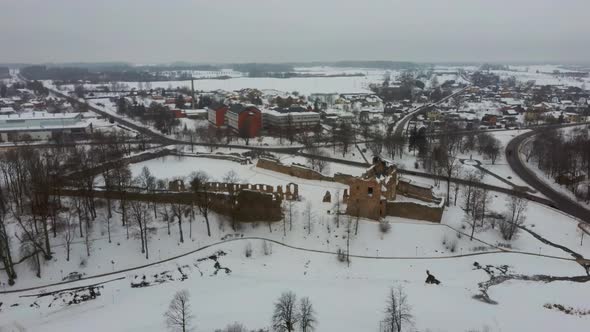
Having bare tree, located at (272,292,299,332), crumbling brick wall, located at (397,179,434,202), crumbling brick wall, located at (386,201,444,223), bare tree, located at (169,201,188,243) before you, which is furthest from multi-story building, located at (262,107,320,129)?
bare tree, located at (272,292,299,332)

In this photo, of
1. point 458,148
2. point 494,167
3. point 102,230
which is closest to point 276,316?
point 102,230

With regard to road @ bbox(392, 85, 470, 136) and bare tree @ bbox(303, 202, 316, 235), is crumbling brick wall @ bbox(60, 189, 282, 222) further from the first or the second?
road @ bbox(392, 85, 470, 136)

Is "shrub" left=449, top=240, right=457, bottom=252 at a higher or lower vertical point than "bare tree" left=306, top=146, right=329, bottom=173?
lower

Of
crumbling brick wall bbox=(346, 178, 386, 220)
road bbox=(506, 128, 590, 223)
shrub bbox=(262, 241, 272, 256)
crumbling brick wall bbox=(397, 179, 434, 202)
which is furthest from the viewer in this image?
road bbox=(506, 128, 590, 223)

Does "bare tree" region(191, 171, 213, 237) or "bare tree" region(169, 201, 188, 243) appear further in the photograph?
"bare tree" region(191, 171, 213, 237)

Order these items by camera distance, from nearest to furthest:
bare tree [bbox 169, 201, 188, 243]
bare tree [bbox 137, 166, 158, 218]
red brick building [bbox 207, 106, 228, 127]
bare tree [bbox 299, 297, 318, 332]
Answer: bare tree [bbox 299, 297, 318, 332]
bare tree [bbox 169, 201, 188, 243]
bare tree [bbox 137, 166, 158, 218]
red brick building [bbox 207, 106, 228, 127]

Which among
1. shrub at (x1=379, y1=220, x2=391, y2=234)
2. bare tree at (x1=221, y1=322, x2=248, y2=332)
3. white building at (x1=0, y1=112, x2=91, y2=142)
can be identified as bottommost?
bare tree at (x1=221, y1=322, x2=248, y2=332)

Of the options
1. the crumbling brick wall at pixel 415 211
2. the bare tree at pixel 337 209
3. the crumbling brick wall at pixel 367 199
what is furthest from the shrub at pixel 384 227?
the bare tree at pixel 337 209

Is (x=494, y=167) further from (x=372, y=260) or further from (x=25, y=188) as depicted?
(x=25, y=188)
